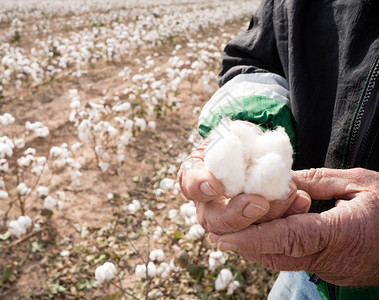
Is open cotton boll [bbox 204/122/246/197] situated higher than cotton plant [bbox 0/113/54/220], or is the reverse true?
open cotton boll [bbox 204/122/246/197]

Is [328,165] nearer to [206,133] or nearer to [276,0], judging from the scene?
[206,133]

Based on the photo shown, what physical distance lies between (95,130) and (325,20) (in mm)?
3012

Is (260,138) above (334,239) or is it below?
above

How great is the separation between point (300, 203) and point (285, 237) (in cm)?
11

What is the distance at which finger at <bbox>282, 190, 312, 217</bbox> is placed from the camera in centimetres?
93

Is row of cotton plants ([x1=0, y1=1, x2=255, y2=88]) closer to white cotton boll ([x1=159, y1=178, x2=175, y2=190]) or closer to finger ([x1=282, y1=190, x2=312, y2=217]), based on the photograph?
white cotton boll ([x1=159, y1=178, x2=175, y2=190])

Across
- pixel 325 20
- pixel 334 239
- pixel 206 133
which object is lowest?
pixel 334 239

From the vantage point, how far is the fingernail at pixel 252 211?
834mm

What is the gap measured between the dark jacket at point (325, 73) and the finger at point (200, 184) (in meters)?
0.33

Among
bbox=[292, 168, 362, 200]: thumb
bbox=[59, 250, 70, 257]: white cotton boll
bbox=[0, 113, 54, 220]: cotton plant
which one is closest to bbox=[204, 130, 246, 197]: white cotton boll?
bbox=[292, 168, 362, 200]: thumb

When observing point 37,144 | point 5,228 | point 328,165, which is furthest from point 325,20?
point 37,144

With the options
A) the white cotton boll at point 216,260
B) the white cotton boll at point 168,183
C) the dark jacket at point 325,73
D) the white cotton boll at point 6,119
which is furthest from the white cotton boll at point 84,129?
the dark jacket at point 325,73

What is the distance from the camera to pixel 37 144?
4.07 metres

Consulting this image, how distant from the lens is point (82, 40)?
7355 millimetres
